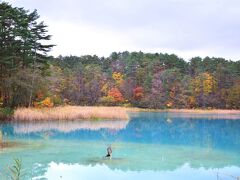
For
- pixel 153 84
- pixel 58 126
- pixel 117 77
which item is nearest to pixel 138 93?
pixel 153 84

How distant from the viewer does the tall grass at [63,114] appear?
2998 cm

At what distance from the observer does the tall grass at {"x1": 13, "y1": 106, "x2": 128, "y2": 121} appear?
98.4 ft

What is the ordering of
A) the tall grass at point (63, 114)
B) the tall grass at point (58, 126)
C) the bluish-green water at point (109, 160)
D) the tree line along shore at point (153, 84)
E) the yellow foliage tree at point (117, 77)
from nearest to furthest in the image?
the bluish-green water at point (109, 160), the tall grass at point (58, 126), the tall grass at point (63, 114), the tree line along shore at point (153, 84), the yellow foliage tree at point (117, 77)

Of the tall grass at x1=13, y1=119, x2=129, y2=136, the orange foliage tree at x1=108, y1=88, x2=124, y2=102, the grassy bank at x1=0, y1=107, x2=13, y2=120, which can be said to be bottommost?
the tall grass at x1=13, y1=119, x2=129, y2=136

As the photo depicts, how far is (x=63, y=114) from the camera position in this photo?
31984mm

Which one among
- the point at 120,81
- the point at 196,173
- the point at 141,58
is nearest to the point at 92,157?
the point at 196,173

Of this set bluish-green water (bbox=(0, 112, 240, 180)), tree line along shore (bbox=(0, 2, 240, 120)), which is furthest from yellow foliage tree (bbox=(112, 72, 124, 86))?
bluish-green water (bbox=(0, 112, 240, 180))

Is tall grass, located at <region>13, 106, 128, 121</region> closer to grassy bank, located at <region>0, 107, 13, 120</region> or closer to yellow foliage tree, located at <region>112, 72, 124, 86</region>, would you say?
grassy bank, located at <region>0, 107, 13, 120</region>

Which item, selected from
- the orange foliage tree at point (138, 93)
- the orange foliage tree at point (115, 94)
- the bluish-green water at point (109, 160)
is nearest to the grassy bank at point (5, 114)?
the bluish-green water at point (109, 160)

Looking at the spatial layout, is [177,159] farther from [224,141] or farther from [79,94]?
[79,94]

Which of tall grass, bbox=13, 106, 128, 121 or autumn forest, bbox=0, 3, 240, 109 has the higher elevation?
autumn forest, bbox=0, 3, 240, 109

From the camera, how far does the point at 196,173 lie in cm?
1320

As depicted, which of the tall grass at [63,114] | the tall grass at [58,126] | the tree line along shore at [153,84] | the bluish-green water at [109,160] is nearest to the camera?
the bluish-green water at [109,160]

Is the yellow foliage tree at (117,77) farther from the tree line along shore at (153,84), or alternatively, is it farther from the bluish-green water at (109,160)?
the bluish-green water at (109,160)
